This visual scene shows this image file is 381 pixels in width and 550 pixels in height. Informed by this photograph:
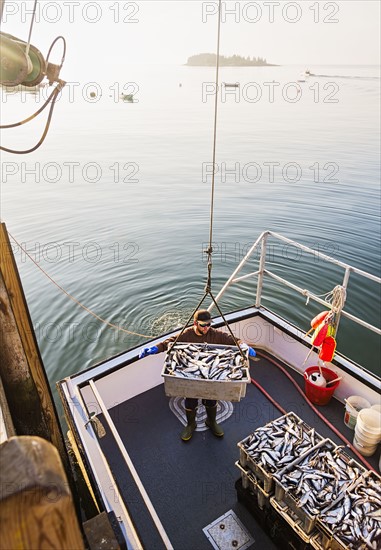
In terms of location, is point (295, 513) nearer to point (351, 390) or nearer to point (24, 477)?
point (351, 390)

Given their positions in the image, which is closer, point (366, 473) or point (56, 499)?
point (56, 499)

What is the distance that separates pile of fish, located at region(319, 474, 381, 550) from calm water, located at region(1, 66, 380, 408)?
5105 millimetres

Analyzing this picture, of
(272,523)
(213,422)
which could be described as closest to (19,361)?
(272,523)

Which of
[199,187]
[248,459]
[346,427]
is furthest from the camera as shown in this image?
[199,187]

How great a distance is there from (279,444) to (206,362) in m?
1.21

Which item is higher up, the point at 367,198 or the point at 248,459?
the point at 367,198

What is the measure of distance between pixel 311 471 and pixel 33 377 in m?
2.95

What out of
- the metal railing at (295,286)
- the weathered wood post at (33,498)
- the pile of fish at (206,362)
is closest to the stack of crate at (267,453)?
the pile of fish at (206,362)

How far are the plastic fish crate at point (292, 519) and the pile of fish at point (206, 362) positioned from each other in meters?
1.29

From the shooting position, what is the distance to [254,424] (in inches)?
210

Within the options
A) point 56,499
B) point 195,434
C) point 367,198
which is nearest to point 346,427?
point 195,434

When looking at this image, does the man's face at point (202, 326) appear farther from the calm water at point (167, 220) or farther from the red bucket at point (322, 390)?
the calm water at point (167, 220)

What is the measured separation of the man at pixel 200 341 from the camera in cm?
485

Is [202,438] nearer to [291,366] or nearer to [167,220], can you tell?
[291,366]
